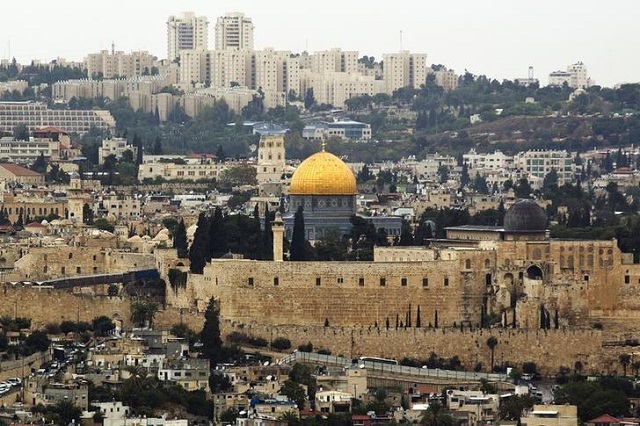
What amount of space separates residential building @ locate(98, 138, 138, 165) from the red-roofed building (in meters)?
7.67

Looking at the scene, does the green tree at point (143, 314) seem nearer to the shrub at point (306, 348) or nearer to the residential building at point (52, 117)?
the shrub at point (306, 348)

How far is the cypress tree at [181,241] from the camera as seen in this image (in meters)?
92.3

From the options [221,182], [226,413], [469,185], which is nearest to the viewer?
[226,413]

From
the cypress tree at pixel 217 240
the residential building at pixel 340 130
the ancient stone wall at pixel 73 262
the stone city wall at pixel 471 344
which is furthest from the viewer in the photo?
the residential building at pixel 340 130

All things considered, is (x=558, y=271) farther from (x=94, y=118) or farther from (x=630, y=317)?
(x=94, y=118)

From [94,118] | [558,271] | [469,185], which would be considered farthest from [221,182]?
[94,118]

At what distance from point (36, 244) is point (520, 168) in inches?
2793

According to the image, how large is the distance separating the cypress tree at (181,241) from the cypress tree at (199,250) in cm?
44

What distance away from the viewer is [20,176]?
12800 centimetres

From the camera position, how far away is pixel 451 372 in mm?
81188

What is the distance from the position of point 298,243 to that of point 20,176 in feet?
127

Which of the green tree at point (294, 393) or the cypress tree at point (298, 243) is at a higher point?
the cypress tree at point (298, 243)

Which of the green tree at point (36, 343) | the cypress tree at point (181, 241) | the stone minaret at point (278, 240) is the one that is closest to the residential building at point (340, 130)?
the cypress tree at point (181, 241)

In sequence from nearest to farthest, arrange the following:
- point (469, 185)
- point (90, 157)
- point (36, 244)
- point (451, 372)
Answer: point (451, 372) → point (36, 244) → point (90, 157) → point (469, 185)
